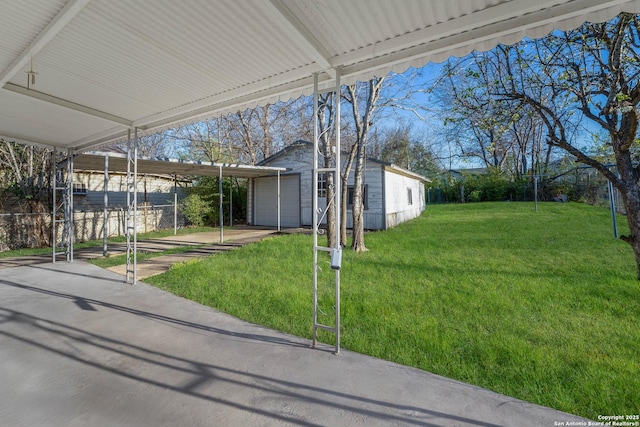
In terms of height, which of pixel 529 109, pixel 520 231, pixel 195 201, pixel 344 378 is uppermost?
pixel 529 109

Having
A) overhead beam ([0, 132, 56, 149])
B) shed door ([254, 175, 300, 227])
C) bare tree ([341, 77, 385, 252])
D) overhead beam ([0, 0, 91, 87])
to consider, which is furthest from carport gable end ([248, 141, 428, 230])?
overhead beam ([0, 0, 91, 87])

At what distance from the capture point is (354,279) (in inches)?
223

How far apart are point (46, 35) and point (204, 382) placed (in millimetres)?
3292

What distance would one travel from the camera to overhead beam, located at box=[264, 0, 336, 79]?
222 centimetres

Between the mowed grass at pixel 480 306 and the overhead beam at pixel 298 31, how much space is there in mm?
2895

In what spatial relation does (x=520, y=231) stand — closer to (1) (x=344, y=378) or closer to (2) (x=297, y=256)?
(2) (x=297, y=256)

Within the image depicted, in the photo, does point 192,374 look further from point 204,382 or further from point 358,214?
point 358,214

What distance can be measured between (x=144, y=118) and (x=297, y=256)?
4.30 m

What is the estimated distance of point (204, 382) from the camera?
2.56 m

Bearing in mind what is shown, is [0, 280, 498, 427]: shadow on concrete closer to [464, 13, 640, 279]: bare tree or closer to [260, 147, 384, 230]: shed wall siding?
[464, 13, 640, 279]: bare tree

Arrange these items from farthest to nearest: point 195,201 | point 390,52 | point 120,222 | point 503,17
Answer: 1. point 195,201
2. point 120,222
3. point 390,52
4. point 503,17

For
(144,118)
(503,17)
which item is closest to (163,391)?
(503,17)

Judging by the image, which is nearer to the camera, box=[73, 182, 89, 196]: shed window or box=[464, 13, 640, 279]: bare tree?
box=[464, 13, 640, 279]: bare tree

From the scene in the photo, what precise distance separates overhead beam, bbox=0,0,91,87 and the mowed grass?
3.50 metres
